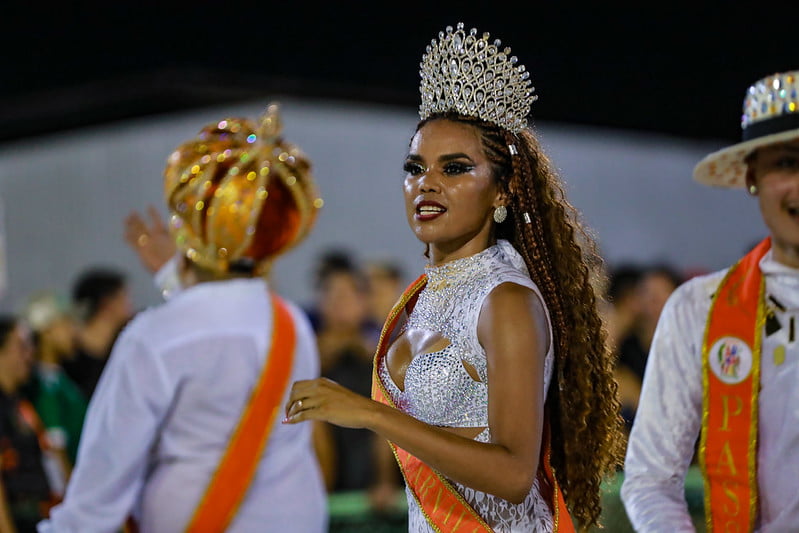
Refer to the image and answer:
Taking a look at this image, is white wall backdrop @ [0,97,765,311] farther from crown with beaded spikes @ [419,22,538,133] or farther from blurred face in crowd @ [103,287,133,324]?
crown with beaded spikes @ [419,22,538,133]

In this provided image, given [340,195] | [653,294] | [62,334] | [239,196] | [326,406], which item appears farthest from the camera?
[340,195]

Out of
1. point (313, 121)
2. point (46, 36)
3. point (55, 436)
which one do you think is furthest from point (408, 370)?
point (313, 121)

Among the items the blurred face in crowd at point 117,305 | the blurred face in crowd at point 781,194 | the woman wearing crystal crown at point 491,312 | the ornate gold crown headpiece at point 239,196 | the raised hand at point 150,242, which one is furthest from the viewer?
the blurred face in crowd at point 117,305

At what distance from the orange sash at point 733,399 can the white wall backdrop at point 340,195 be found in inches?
201

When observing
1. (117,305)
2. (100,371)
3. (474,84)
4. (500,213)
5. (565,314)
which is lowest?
(100,371)

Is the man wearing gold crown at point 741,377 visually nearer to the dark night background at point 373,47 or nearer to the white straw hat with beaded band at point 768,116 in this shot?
the white straw hat with beaded band at point 768,116

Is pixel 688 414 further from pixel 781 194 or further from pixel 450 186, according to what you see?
pixel 450 186

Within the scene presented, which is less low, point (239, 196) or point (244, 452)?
point (239, 196)

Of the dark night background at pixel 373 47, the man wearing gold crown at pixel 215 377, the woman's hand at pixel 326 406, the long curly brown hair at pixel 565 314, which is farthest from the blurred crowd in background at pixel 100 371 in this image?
the woman's hand at pixel 326 406

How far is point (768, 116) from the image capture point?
2240 millimetres

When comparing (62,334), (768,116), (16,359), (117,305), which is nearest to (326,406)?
(768,116)

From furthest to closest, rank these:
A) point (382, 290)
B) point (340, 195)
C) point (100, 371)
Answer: point (340, 195) < point (382, 290) < point (100, 371)

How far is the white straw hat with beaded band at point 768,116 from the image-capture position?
2.20 metres

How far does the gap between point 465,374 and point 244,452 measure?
0.82 m
